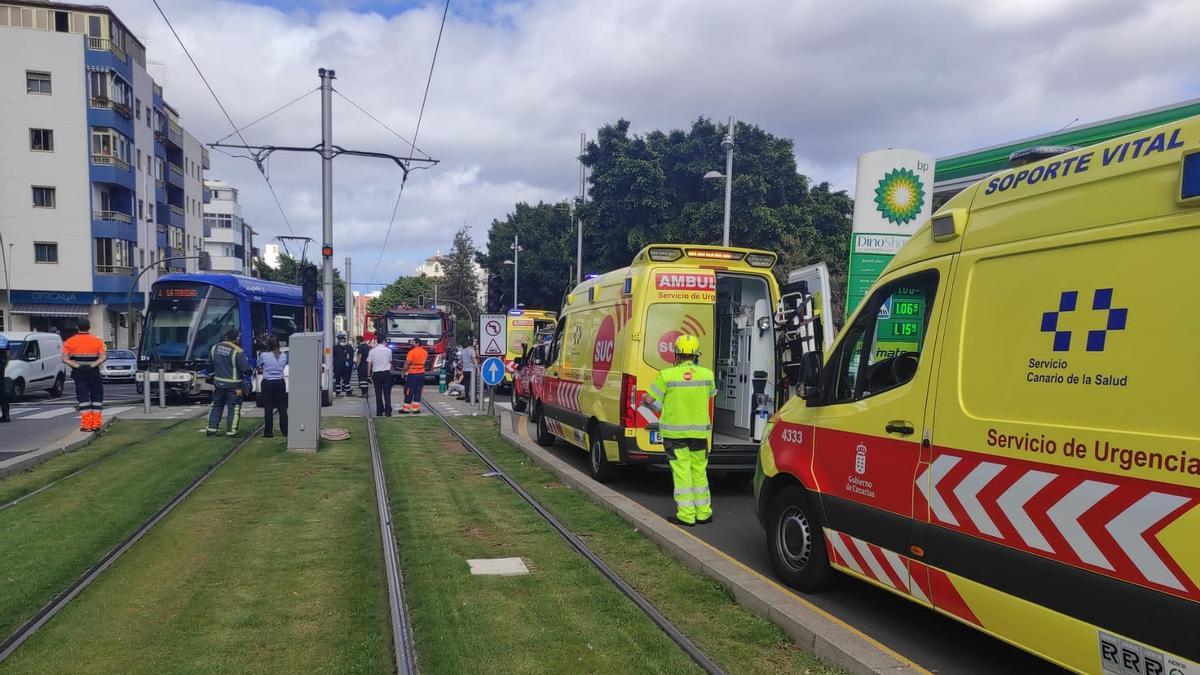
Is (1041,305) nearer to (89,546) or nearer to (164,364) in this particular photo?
(89,546)

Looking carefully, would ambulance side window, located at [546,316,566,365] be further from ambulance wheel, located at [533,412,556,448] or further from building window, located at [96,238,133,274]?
building window, located at [96,238,133,274]

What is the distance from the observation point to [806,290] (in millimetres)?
9516

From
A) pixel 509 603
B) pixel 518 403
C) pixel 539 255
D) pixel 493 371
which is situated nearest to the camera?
pixel 509 603

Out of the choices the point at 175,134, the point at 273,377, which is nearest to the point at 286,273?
the point at 175,134

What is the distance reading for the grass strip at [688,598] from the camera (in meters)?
4.45

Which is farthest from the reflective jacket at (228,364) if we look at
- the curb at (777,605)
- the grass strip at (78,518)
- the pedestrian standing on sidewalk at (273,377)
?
the curb at (777,605)

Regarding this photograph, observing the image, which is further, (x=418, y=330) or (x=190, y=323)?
(x=418, y=330)

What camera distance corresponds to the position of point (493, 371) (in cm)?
1661

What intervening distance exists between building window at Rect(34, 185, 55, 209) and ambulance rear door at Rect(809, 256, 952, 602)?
4729cm

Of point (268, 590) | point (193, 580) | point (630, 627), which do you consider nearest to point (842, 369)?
point (630, 627)

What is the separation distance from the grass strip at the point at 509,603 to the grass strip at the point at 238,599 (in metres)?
0.31

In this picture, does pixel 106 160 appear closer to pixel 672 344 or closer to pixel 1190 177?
pixel 672 344

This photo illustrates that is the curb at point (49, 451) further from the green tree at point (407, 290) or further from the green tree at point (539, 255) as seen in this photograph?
the green tree at point (407, 290)

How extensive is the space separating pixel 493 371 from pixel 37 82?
38.4 m
